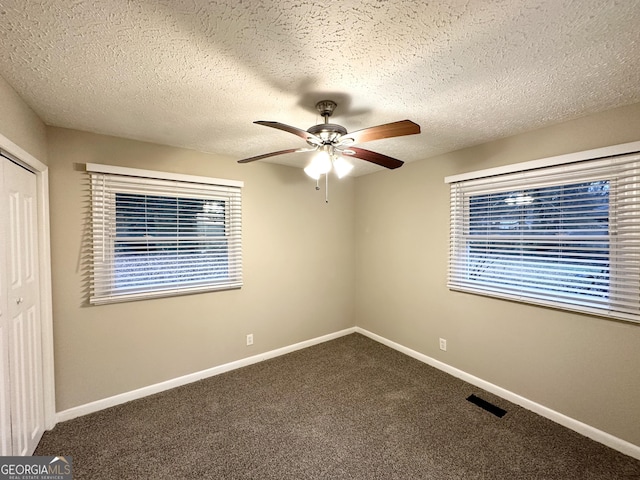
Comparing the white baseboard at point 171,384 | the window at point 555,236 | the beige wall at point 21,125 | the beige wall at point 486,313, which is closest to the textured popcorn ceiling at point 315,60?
the beige wall at point 21,125

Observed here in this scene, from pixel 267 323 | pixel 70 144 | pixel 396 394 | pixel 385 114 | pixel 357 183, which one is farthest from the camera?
pixel 357 183

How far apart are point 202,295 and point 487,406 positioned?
281 centimetres

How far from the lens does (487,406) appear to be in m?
2.37

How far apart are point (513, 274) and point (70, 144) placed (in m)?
3.87

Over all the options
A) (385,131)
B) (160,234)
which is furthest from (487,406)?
(160,234)

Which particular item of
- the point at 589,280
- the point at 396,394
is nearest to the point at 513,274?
the point at 589,280

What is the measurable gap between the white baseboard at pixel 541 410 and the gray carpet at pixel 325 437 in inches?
2.3

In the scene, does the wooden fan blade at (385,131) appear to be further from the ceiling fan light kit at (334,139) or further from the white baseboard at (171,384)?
the white baseboard at (171,384)

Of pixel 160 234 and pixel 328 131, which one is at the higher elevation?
pixel 328 131

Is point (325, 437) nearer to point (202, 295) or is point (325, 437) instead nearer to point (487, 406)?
point (487, 406)

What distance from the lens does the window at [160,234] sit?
2.34 m

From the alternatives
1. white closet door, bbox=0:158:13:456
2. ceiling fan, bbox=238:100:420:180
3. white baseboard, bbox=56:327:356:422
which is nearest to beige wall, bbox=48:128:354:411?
white baseboard, bbox=56:327:356:422

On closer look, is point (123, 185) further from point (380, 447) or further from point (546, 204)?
point (546, 204)

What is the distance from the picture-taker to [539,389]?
2295 millimetres
